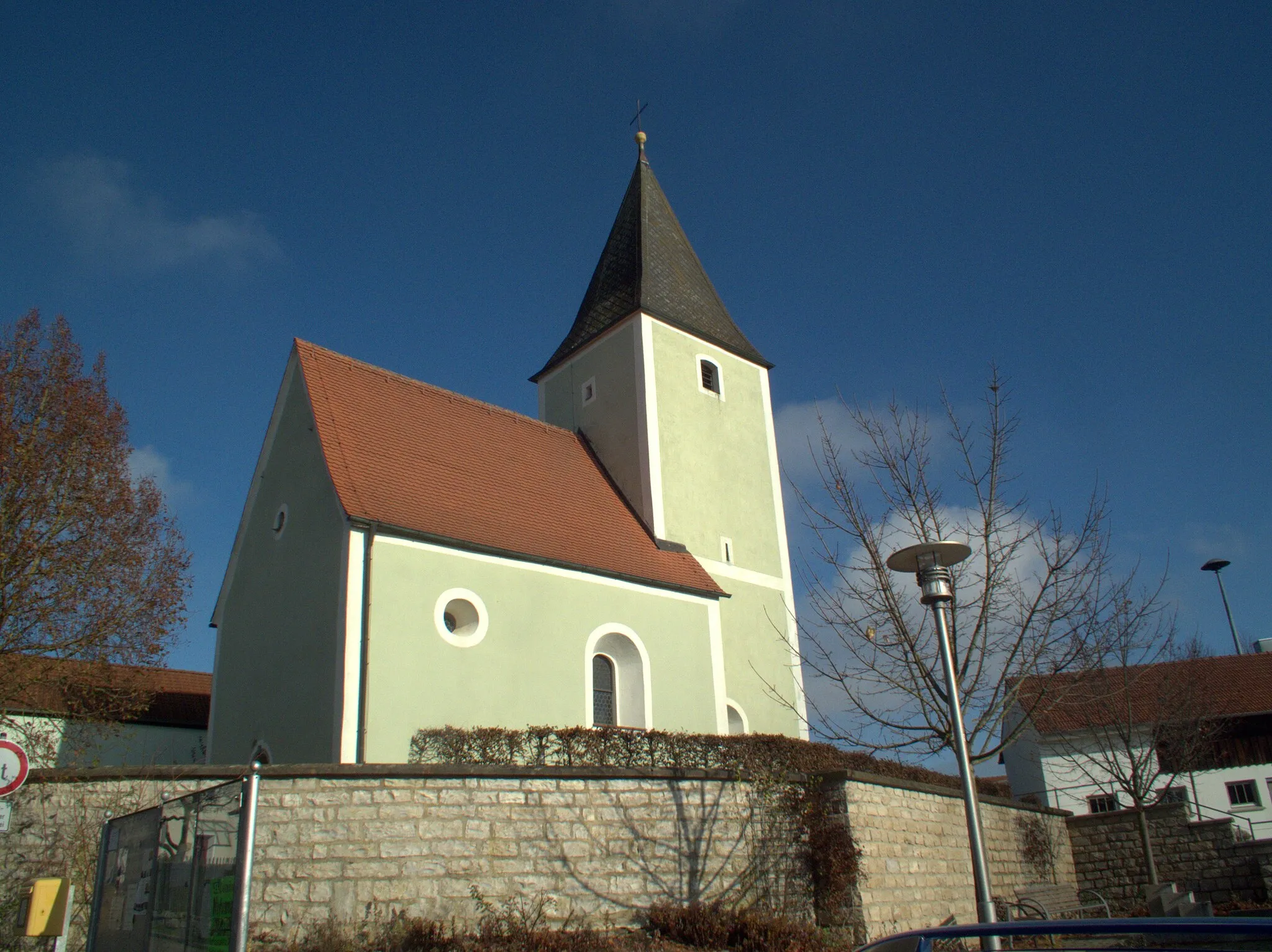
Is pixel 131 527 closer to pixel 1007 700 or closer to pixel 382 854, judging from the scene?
pixel 382 854

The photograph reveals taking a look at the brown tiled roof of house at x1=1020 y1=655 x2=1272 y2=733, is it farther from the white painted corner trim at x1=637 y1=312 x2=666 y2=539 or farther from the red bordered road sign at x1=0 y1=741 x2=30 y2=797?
the red bordered road sign at x1=0 y1=741 x2=30 y2=797

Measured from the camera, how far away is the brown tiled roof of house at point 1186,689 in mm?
22438

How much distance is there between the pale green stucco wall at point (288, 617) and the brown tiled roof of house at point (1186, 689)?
12025mm

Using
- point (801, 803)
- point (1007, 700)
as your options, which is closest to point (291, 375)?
point (801, 803)

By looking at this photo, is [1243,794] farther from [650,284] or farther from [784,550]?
[650,284]

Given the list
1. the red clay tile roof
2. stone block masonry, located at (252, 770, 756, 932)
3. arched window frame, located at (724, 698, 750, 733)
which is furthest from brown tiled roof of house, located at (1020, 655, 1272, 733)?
stone block masonry, located at (252, 770, 756, 932)

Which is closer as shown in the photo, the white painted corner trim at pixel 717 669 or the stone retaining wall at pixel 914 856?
the stone retaining wall at pixel 914 856

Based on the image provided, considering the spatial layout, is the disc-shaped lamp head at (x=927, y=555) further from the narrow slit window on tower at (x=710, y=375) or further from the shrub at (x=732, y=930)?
the narrow slit window on tower at (x=710, y=375)

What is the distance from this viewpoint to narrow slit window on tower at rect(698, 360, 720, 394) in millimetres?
21953

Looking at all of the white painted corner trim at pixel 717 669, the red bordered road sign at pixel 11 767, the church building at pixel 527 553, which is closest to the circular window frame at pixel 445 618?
the church building at pixel 527 553

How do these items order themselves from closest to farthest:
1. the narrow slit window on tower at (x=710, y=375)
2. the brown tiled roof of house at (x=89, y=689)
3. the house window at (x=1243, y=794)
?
1. the brown tiled roof of house at (x=89, y=689)
2. the narrow slit window on tower at (x=710, y=375)
3. the house window at (x=1243, y=794)

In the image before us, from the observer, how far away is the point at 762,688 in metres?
19.0

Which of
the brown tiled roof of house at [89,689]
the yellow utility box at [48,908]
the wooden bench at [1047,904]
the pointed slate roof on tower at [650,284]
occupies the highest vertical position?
the pointed slate roof on tower at [650,284]

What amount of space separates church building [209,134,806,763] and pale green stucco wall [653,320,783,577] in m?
0.06
